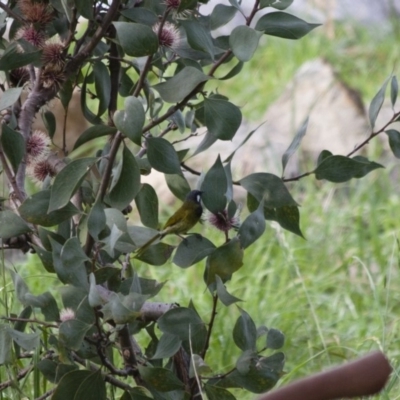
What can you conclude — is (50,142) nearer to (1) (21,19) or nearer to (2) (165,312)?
(1) (21,19)

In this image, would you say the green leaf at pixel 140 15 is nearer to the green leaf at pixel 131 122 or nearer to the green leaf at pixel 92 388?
the green leaf at pixel 131 122

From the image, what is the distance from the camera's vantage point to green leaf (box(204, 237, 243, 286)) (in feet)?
3.82

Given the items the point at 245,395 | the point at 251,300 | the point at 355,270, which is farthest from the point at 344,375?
the point at 355,270

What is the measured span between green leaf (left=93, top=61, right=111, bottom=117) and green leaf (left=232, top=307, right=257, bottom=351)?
0.40 meters

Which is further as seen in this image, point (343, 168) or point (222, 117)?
point (343, 168)

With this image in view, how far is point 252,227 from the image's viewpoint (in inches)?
46.1

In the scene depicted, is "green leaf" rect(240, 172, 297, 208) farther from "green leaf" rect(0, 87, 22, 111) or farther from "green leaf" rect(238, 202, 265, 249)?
"green leaf" rect(0, 87, 22, 111)

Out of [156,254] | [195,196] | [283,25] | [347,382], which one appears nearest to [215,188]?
[195,196]

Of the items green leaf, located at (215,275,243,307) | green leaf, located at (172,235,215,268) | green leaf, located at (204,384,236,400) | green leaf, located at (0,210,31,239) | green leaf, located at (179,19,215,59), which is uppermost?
green leaf, located at (179,19,215,59)

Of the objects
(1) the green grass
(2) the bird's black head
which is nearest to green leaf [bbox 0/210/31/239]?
(2) the bird's black head

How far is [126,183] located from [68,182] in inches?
3.0

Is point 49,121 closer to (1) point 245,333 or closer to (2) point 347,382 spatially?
(1) point 245,333

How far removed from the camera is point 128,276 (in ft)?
4.40

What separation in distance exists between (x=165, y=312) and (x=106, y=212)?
21 centimetres
